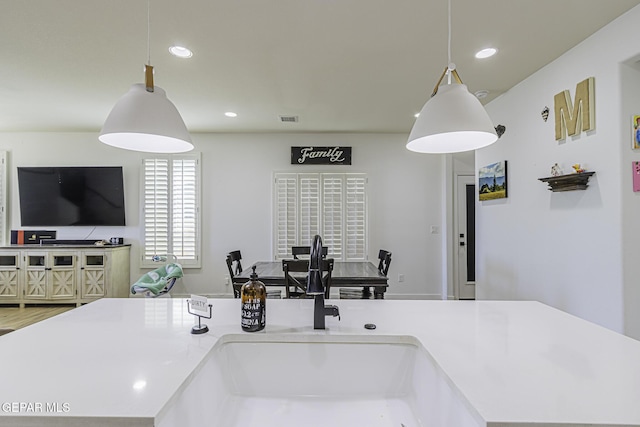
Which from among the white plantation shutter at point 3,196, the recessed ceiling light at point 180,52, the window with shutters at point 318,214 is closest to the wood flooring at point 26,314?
the white plantation shutter at point 3,196

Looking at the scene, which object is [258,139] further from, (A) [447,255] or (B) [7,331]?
(B) [7,331]

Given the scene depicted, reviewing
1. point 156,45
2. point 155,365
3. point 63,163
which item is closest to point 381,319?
point 155,365

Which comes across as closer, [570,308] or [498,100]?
[570,308]

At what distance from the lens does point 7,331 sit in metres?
1.31

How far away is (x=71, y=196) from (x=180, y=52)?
3.63 metres

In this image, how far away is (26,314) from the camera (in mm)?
4016

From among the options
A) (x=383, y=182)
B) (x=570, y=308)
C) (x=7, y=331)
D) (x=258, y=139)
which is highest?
(x=258, y=139)

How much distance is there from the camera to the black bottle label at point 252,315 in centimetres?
114

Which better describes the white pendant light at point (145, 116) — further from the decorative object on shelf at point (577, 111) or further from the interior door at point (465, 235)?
the interior door at point (465, 235)

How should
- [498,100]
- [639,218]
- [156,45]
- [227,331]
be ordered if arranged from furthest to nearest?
[498,100] < [156,45] < [639,218] < [227,331]

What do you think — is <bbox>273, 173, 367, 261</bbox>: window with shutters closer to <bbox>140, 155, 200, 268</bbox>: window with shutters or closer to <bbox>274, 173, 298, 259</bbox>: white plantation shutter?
<bbox>274, 173, 298, 259</bbox>: white plantation shutter

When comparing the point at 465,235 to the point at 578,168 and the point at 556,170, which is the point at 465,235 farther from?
the point at 578,168

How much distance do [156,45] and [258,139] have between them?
2.47 metres

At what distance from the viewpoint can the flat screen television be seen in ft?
15.1
